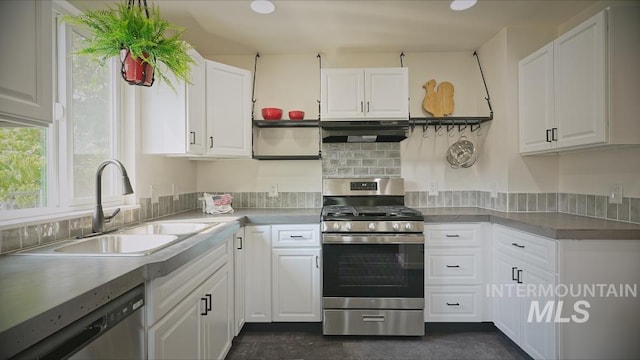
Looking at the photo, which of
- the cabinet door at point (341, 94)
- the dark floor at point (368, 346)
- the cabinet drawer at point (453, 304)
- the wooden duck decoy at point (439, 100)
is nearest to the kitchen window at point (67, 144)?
the dark floor at point (368, 346)

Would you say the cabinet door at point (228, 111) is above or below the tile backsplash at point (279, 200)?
above

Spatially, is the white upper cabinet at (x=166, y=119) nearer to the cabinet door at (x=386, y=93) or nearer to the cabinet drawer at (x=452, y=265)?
the cabinet door at (x=386, y=93)

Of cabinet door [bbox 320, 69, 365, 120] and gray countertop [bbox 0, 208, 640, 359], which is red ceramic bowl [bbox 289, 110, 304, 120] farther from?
gray countertop [bbox 0, 208, 640, 359]

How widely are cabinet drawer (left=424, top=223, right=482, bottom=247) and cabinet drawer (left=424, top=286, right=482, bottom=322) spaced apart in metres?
0.36

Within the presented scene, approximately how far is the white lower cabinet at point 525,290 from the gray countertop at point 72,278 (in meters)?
0.20

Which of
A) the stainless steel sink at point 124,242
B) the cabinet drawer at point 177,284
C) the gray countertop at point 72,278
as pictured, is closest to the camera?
the gray countertop at point 72,278

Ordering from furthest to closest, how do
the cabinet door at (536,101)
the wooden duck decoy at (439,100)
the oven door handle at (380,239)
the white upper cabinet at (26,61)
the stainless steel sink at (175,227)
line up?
the wooden duck decoy at (439,100), the oven door handle at (380,239), the cabinet door at (536,101), the stainless steel sink at (175,227), the white upper cabinet at (26,61)

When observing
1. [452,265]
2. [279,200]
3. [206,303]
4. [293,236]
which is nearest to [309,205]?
[279,200]

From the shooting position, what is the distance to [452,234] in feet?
7.82

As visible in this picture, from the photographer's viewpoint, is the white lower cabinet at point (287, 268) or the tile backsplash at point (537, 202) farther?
the white lower cabinet at point (287, 268)

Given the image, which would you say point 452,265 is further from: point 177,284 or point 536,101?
point 177,284

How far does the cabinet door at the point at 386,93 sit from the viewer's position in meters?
2.60

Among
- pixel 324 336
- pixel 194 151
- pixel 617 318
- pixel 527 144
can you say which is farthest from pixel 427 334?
pixel 194 151

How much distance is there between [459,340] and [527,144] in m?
1.61
